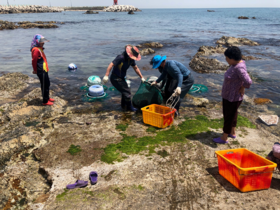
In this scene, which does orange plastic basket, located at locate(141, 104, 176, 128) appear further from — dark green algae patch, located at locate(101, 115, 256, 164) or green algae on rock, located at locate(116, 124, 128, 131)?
green algae on rock, located at locate(116, 124, 128, 131)

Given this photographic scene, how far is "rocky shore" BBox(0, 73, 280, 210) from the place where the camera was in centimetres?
299

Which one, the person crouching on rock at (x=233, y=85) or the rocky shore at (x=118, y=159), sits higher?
the person crouching on rock at (x=233, y=85)

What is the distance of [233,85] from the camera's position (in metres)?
3.82

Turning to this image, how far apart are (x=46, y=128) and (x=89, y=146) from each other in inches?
59.1

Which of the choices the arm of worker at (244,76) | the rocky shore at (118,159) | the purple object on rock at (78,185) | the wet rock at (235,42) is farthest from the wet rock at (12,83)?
the wet rock at (235,42)

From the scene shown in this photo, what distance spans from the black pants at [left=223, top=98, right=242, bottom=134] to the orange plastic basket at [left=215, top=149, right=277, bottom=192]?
2.70ft

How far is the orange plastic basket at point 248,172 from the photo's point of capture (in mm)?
2877

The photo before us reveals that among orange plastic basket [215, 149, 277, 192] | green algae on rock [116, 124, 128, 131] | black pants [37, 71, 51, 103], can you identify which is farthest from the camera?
black pants [37, 71, 51, 103]

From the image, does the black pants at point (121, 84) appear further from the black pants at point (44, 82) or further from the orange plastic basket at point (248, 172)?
the orange plastic basket at point (248, 172)

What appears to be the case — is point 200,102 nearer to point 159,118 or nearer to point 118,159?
point 159,118

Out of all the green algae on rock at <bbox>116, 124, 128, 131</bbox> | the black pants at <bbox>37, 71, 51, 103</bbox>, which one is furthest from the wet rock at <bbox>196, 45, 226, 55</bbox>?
the green algae on rock at <bbox>116, 124, 128, 131</bbox>

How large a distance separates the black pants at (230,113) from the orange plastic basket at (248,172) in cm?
82

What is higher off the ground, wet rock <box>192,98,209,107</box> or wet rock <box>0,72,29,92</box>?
wet rock <box>0,72,29,92</box>

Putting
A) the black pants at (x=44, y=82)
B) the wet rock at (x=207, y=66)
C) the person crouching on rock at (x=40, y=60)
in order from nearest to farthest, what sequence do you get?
the person crouching on rock at (x=40, y=60) < the black pants at (x=44, y=82) < the wet rock at (x=207, y=66)
